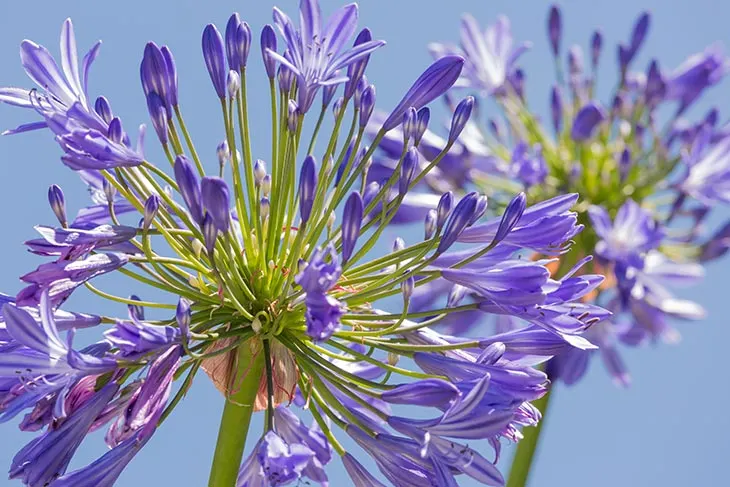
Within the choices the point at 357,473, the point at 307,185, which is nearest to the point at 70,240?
the point at 307,185

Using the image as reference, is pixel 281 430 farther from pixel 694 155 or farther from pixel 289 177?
pixel 694 155

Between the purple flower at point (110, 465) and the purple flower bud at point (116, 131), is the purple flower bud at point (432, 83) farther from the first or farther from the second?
the purple flower at point (110, 465)

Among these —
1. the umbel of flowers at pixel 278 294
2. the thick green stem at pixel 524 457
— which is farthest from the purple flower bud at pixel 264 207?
the thick green stem at pixel 524 457

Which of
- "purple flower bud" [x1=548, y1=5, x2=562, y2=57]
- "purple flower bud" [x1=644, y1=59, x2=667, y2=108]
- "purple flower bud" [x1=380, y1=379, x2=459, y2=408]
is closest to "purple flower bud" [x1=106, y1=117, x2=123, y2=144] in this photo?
"purple flower bud" [x1=380, y1=379, x2=459, y2=408]

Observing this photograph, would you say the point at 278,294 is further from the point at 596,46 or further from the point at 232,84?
the point at 596,46

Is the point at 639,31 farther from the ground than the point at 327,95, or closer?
farther from the ground

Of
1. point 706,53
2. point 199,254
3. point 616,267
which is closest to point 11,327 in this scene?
point 199,254

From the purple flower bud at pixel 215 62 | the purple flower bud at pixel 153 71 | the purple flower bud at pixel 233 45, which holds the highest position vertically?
the purple flower bud at pixel 233 45
